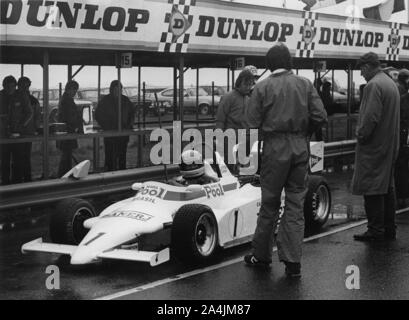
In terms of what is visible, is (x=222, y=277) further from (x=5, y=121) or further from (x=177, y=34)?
(x=177, y=34)

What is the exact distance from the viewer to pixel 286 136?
627cm

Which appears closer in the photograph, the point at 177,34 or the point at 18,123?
the point at 18,123

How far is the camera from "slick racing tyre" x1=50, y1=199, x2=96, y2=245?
6.98 metres

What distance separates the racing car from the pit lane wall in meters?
3.20

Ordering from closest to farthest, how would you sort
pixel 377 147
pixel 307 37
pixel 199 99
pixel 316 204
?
pixel 377 147
pixel 316 204
pixel 307 37
pixel 199 99

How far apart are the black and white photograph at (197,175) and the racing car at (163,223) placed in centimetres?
2

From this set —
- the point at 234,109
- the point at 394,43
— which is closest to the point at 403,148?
the point at 234,109

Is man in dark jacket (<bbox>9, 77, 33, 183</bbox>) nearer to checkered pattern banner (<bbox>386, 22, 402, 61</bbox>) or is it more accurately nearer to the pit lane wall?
the pit lane wall

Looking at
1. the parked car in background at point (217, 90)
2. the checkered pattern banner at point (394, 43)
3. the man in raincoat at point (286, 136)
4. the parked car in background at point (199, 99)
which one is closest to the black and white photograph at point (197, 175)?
the man in raincoat at point (286, 136)

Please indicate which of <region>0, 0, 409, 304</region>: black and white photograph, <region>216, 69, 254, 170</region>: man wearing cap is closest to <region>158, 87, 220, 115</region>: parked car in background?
<region>0, 0, 409, 304</region>: black and white photograph

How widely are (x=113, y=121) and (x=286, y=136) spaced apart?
20.7 feet

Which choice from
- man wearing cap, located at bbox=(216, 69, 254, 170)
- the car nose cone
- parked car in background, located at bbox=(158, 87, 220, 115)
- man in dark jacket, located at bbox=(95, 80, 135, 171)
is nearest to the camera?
the car nose cone

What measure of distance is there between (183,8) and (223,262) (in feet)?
18.7
